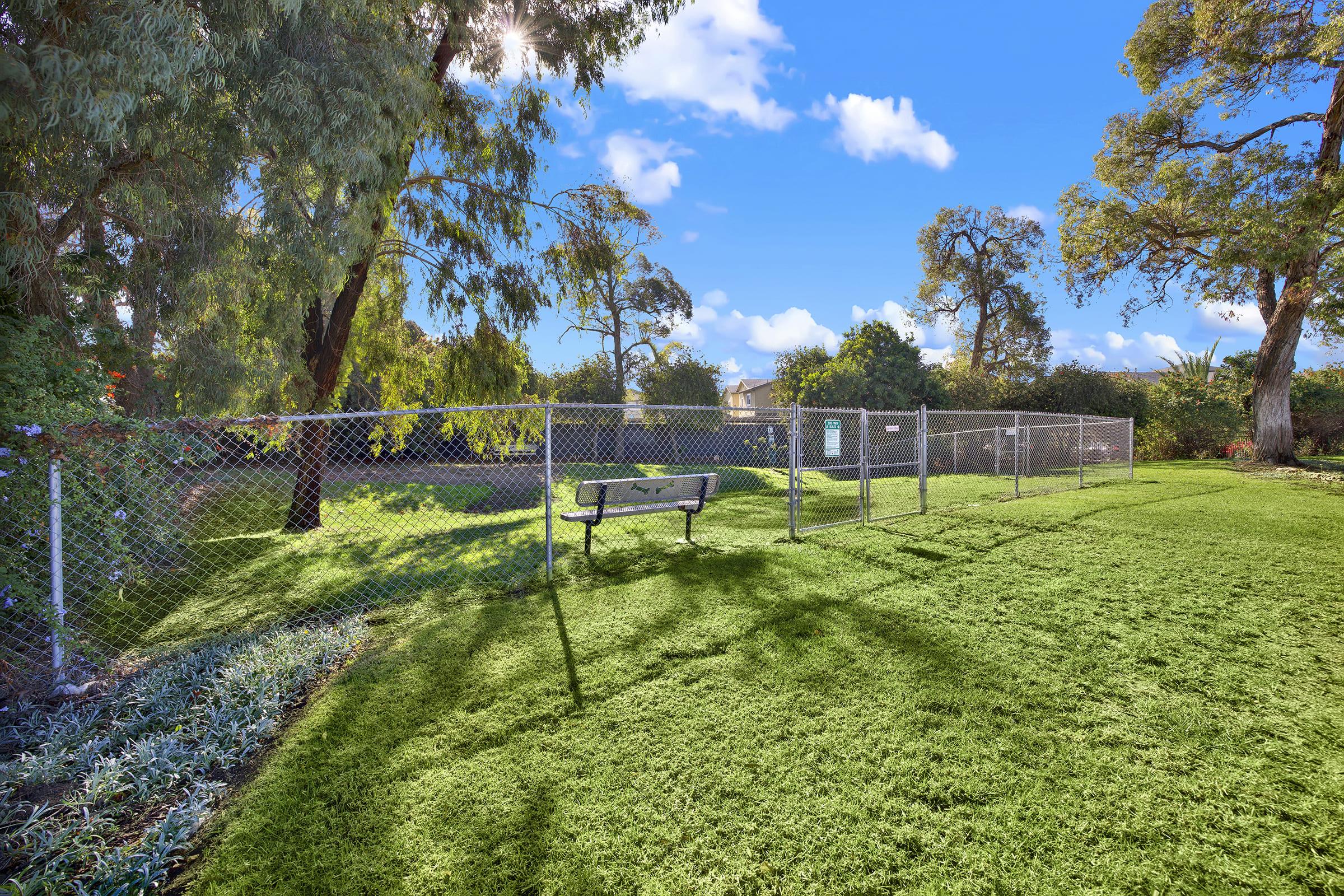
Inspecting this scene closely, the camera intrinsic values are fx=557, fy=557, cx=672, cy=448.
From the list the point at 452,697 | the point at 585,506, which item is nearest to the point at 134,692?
the point at 452,697

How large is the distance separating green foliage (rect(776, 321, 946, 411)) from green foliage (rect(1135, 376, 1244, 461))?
8.22 metres

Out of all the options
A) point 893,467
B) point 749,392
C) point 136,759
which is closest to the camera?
point 136,759

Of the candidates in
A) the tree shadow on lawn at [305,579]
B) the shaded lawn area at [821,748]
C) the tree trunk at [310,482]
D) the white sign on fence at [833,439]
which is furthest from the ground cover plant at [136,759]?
the white sign on fence at [833,439]

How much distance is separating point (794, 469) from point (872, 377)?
13770mm

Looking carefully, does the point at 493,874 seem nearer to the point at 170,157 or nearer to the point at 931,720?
the point at 931,720

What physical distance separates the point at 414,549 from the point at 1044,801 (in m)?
6.81

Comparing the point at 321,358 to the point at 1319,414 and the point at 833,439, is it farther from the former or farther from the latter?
the point at 1319,414

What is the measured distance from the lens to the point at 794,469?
22.1 feet

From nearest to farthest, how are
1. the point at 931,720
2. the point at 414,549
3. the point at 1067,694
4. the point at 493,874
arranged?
the point at 493,874 → the point at 931,720 → the point at 1067,694 → the point at 414,549

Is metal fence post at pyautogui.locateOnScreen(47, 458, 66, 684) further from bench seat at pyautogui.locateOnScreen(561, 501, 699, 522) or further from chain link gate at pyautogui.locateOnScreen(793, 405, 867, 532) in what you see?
chain link gate at pyautogui.locateOnScreen(793, 405, 867, 532)

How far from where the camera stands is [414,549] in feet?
23.3

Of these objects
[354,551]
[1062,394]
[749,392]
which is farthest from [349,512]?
[749,392]

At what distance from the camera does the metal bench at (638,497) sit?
5.80 m

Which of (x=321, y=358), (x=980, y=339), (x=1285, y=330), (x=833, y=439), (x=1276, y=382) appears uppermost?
(x=980, y=339)
